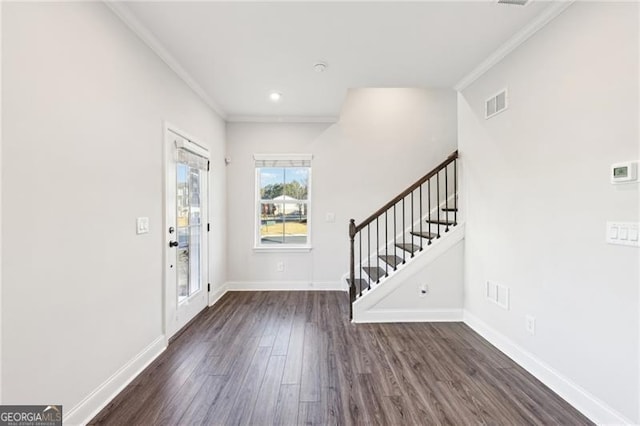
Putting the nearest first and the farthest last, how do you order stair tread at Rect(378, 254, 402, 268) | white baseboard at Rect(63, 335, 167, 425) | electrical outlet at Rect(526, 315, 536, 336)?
white baseboard at Rect(63, 335, 167, 425)
electrical outlet at Rect(526, 315, 536, 336)
stair tread at Rect(378, 254, 402, 268)

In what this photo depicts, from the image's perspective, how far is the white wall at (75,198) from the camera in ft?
4.26

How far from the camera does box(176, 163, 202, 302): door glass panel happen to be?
9.53ft

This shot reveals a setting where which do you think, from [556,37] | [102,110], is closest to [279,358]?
[102,110]

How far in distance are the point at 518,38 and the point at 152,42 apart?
9.79ft

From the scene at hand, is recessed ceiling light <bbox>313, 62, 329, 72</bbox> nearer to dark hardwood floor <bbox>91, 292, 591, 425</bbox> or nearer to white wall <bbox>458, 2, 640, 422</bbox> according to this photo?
white wall <bbox>458, 2, 640, 422</bbox>

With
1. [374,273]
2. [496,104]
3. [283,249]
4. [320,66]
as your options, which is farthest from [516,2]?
[283,249]

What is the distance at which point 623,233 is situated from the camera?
Result: 157 centimetres

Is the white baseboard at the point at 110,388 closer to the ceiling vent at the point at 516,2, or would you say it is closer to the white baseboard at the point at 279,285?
the white baseboard at the point at 279,285

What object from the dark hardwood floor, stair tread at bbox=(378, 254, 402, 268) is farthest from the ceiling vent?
the dark hardwood floor

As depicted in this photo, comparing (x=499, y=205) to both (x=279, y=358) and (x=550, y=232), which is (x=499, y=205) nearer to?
(x=550, y=232)

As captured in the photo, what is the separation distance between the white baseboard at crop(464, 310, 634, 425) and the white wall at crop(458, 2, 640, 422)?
2 centimetres

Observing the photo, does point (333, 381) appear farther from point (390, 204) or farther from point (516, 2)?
point (516, 2)

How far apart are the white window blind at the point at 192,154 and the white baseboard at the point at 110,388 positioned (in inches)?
68.0

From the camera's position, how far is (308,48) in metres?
2.43
